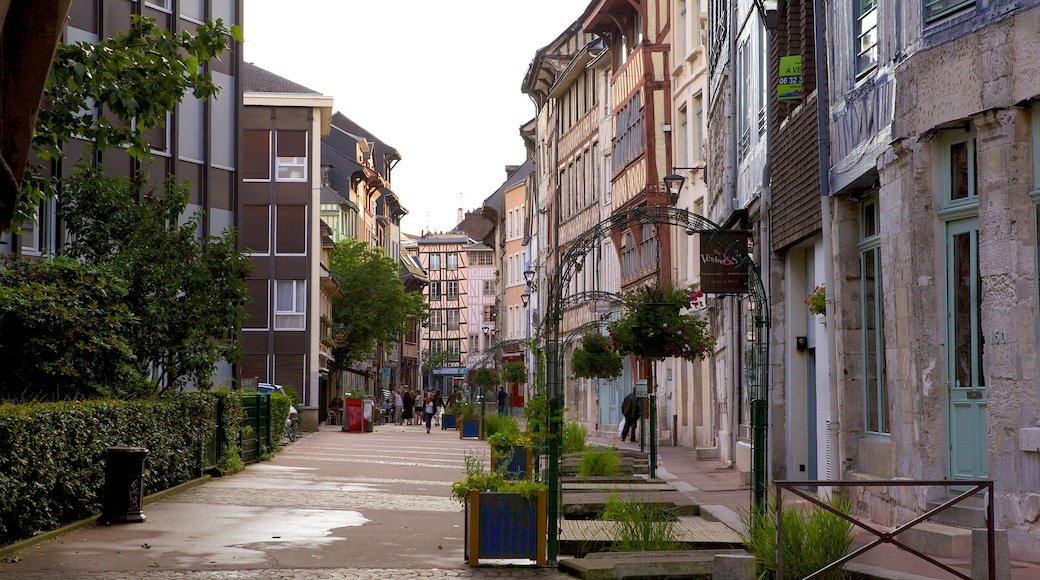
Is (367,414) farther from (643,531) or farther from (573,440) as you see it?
(643,531)

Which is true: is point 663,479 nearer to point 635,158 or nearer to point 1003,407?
point 1003,407

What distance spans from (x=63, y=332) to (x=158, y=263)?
143 inches

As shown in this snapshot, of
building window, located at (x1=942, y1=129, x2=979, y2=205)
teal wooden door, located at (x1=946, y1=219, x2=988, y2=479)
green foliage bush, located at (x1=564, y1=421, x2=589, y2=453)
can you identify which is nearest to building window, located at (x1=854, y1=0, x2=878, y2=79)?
building window, located at (x1=942, y1=129, x2=979, y2=205)

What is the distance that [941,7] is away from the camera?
464 inches

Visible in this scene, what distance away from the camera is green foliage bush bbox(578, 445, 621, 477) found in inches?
800

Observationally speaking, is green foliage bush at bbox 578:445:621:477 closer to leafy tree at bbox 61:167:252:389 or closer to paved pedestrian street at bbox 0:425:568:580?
paved pedestrian street at bbox 0:425:568:580

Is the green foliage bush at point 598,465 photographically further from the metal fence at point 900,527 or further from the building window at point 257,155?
the building window at point 257,155

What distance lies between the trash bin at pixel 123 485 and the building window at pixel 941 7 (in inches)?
379

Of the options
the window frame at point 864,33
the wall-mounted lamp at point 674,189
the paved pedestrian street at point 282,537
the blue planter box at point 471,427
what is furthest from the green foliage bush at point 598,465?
the blue planter box at point 471,427

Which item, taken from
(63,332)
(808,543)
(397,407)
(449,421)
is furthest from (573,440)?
(397,407)

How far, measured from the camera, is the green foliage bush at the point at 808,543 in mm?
9148

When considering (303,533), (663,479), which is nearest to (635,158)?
(663,479)

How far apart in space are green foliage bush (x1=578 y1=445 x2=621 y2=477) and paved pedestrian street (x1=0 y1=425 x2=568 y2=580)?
2.13 metres

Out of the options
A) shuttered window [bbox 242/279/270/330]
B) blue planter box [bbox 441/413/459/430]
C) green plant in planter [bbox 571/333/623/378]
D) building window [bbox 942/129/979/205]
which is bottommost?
blue planter box [bbox 441/413/459/430]
